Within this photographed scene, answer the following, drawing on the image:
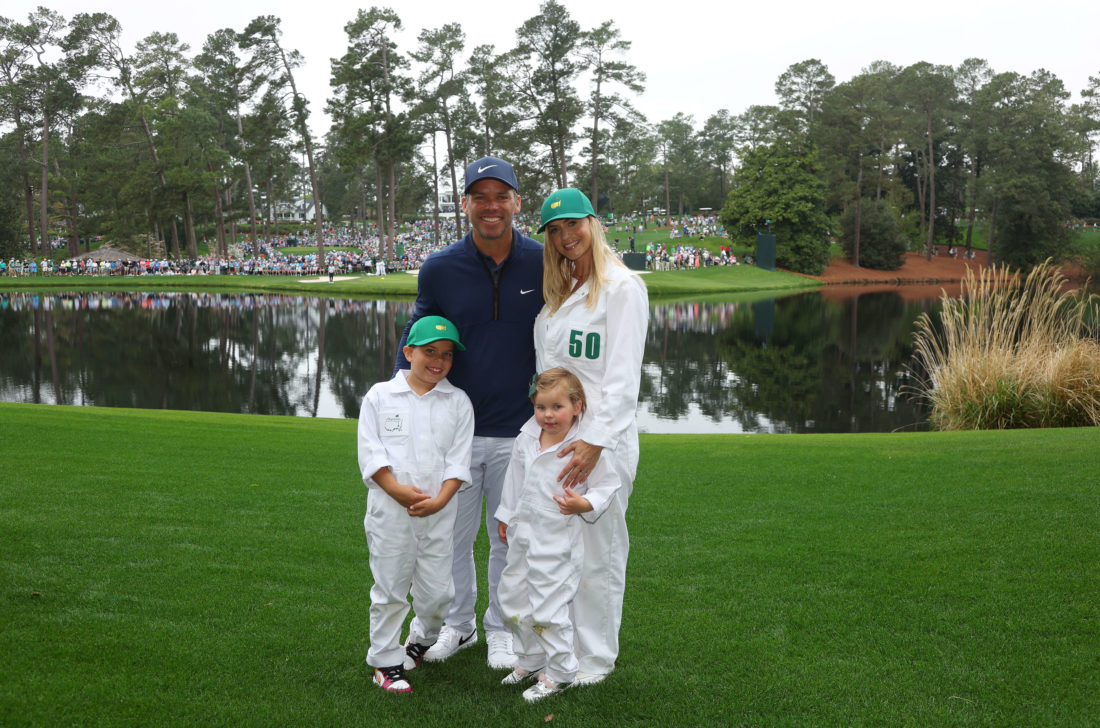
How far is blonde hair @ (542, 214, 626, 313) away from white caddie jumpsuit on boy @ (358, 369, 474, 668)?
1.96 ft

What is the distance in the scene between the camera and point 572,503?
10.2ft

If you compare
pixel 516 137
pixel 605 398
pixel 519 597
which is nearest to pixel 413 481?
pixel 519 597

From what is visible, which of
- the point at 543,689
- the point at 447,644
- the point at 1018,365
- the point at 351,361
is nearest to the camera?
the point at 543,689

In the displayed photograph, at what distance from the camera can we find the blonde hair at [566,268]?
Answer: 3.23m

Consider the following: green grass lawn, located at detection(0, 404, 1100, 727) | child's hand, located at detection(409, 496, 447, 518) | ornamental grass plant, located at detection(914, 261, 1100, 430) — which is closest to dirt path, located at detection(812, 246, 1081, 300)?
ornamental grass plant, located at detection(914, 261, 1100, 430)

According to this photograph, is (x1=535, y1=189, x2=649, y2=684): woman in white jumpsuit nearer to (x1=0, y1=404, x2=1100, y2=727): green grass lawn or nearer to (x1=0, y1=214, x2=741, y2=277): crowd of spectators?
(x1=0, y1=404, x2=1100, y2=727): green grass lawn

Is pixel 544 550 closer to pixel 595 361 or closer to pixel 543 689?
pixel 543 689

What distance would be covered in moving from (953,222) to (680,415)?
62.5 m

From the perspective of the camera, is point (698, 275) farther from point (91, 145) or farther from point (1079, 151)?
point (91, 145)

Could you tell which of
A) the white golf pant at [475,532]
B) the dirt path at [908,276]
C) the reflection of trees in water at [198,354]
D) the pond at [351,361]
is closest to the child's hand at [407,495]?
the white golf pant at [475,532]

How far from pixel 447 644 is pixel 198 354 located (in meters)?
19.0

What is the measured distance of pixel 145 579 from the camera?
4.26m

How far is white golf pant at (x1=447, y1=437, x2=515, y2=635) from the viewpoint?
3.61m

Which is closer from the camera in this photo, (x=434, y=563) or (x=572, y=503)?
(x=572, y=503)
